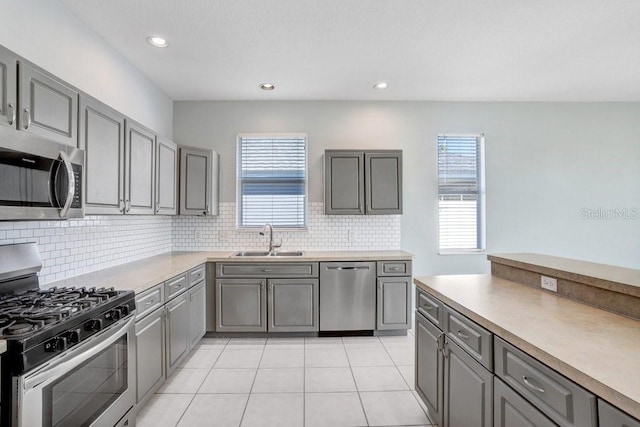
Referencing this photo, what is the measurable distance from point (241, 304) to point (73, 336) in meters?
2.07

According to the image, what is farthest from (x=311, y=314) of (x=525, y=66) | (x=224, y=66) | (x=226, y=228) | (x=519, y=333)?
(x=525, y=66)

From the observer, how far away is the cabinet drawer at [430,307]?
1.86 meters

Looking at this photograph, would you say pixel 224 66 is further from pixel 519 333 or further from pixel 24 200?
pixel 519 333

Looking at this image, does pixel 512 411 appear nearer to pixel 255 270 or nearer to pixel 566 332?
pixel 566 332

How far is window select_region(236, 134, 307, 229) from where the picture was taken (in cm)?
409

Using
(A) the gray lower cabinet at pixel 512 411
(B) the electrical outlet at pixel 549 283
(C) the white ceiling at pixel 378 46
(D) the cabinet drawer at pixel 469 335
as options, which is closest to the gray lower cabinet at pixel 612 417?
(A) the gray lower cabinet at pixel 512 411

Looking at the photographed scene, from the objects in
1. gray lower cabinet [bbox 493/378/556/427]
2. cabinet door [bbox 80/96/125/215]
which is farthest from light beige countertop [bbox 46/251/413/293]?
gray lower cabinet [bbox 493/378/556/427]

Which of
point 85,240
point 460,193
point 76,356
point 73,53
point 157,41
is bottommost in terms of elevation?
point 76,356

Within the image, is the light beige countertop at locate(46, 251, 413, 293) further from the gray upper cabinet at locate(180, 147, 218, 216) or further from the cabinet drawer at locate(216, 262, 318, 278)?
the gray upper cabinet at locate(180, 147, 218, 216)

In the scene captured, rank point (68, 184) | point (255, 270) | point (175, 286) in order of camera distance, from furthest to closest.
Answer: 1. point (255, 270)
2. point (175, 286)
3. point (68, 184)

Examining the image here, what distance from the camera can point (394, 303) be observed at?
350 centimetres

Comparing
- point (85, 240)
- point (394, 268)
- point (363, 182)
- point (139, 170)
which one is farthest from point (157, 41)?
point (394, 268)

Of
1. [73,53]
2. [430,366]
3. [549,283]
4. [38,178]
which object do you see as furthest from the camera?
[73,53]

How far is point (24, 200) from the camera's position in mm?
1488
